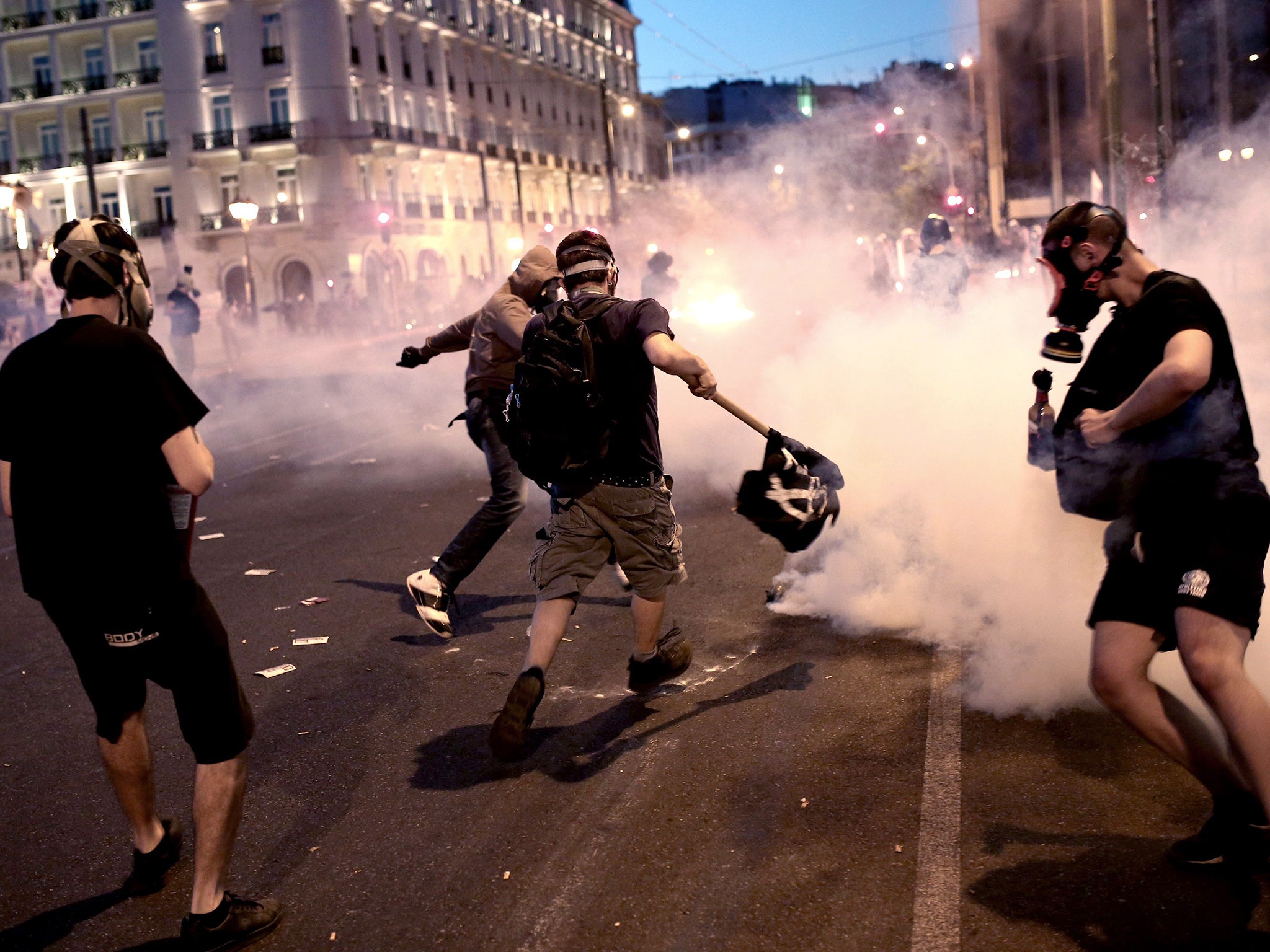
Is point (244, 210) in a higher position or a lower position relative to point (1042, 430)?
higher

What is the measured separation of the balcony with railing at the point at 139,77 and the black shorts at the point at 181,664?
5555cm

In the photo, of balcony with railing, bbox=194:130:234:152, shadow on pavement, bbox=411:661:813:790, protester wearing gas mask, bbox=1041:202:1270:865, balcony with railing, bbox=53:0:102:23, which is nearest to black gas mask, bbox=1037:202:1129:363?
protester wearing gas mask, bbox=1041:202:1270:865

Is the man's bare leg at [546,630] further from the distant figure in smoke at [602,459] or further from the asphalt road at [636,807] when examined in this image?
the asphalt road at [636,807]

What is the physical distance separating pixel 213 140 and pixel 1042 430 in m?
53.2

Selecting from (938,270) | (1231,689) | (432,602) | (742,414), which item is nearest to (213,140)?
(938,270)

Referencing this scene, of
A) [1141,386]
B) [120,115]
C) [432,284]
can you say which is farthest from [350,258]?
[1141,386]

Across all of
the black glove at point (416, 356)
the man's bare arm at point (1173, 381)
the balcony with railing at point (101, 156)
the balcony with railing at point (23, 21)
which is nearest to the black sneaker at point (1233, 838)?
the man's bare arm at point (1173, 381)

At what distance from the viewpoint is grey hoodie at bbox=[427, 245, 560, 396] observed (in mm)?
5438

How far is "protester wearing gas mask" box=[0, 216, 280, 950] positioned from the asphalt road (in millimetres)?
377

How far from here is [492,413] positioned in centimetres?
569

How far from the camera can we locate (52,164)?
2153 inches

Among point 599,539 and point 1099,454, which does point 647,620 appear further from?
point 1099,454

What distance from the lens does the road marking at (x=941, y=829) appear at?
274 cm

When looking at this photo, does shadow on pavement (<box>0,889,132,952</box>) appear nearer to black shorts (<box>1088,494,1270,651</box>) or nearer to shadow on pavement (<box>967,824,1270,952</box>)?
shadow on pavement (<box>967,824,1270,952</box>)
